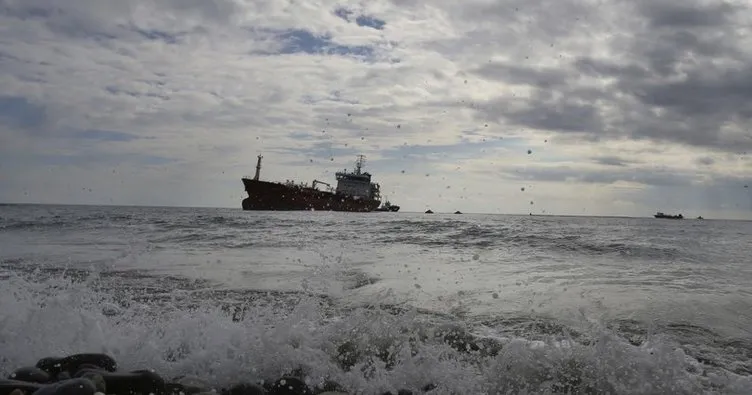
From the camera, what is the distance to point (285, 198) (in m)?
74.8

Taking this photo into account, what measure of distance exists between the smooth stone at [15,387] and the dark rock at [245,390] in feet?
4.29

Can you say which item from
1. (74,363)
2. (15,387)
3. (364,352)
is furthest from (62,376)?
(364,352)

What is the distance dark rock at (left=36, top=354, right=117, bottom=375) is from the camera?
416 centimetres


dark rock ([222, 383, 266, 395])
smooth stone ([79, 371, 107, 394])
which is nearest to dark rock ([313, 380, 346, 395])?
dark rock ([222, 383, 266, 395])

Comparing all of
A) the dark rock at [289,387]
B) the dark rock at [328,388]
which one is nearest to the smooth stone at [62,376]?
the dark rock at [289,387]

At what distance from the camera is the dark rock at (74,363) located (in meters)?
4.16

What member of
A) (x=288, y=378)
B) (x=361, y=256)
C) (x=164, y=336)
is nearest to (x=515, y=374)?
(x=288, y=378)

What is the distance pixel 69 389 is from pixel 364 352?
2.72 metres

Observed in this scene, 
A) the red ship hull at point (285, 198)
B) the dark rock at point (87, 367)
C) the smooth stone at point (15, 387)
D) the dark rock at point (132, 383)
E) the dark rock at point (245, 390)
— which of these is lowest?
the dark rock at point (245, 390)

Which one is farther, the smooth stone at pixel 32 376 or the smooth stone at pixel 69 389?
the smooth stone at pixel 32 376

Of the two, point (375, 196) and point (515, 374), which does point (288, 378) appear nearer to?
point (515, 374)

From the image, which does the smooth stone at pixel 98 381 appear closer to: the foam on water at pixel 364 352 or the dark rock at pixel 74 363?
the dark rock at pixel 74 363

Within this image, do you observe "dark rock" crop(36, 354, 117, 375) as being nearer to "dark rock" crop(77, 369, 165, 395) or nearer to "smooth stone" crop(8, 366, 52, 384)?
"smooth stone" crop(8, 366, 52, 384)

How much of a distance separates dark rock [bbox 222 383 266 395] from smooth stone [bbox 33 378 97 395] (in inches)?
41.7
